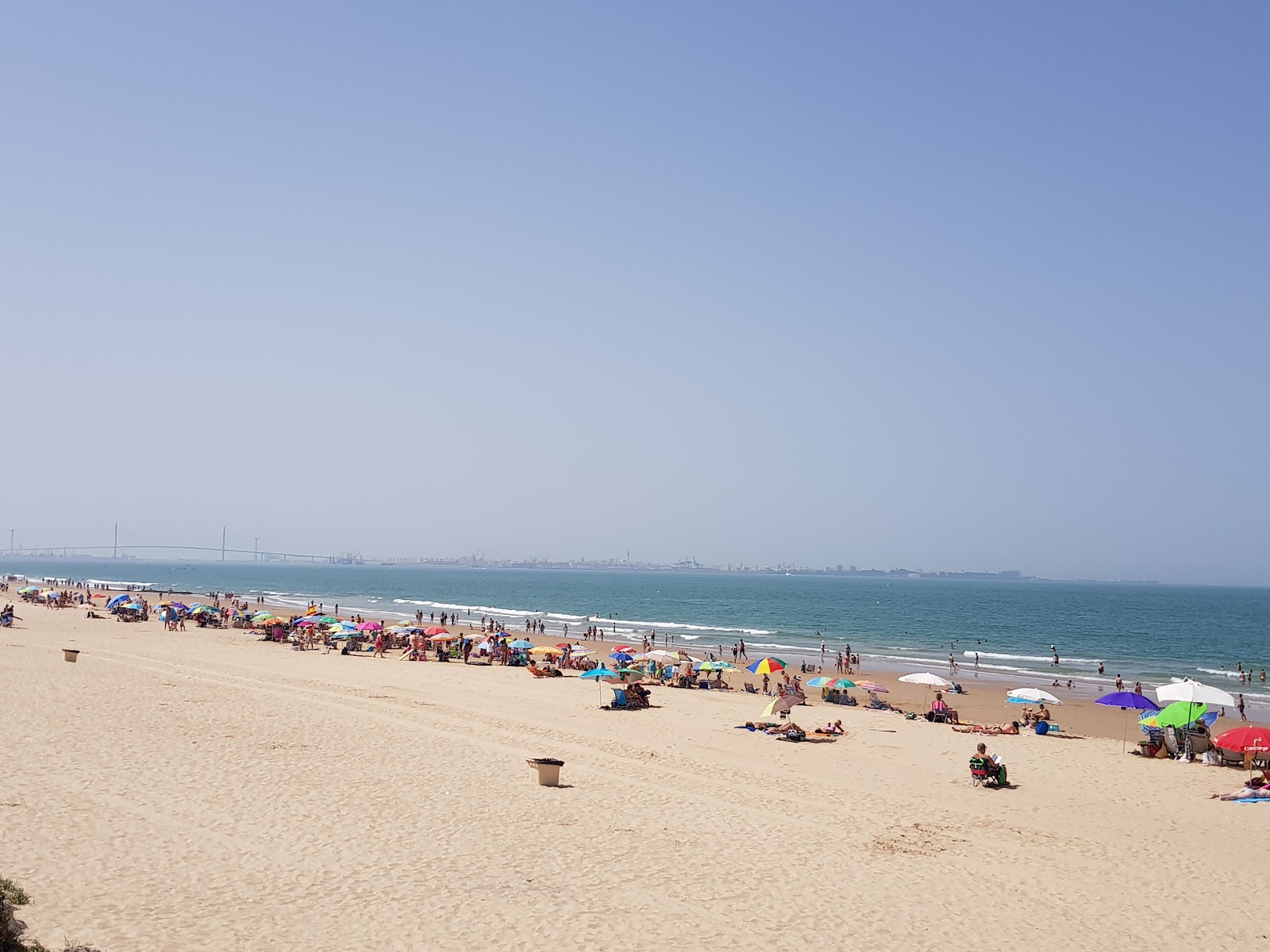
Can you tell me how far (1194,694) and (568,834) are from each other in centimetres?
1573

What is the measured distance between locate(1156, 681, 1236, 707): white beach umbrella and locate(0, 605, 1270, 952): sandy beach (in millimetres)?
1556

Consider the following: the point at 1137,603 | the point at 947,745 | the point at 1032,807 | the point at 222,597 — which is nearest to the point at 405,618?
the point at 222,597

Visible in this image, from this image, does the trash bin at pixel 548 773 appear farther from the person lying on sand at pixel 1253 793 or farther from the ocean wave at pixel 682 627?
the ocean wave at pixel 682 627

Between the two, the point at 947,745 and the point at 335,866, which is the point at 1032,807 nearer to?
the point at 947,745

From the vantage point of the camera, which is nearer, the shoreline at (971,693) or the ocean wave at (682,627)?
the shoreline at (971,693)

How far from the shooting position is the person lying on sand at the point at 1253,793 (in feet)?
53.3

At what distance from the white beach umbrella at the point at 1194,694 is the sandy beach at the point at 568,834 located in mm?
1556

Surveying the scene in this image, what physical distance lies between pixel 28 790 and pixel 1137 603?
14410 centimetres

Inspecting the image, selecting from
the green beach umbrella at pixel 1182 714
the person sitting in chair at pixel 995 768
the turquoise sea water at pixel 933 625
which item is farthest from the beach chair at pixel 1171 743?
the turquoise sea water at pixel 933 625

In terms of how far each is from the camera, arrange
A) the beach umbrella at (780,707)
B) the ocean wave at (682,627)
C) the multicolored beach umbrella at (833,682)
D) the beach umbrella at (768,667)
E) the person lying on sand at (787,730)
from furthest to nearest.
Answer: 1. the ocean wave at (682,627)
2. the multicolored beach umbrella at (833,682)
3. the beach umbrella at (768,667)
4. the beach umbrella at (780,707)
5. the person lying on sand at (787,730)

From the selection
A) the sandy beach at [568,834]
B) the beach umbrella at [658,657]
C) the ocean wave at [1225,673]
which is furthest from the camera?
the ocean wave at [1225,673]

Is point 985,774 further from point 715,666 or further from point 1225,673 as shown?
point 1225,673

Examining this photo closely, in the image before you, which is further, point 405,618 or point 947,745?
point 405,618

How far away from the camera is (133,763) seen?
14398mm
